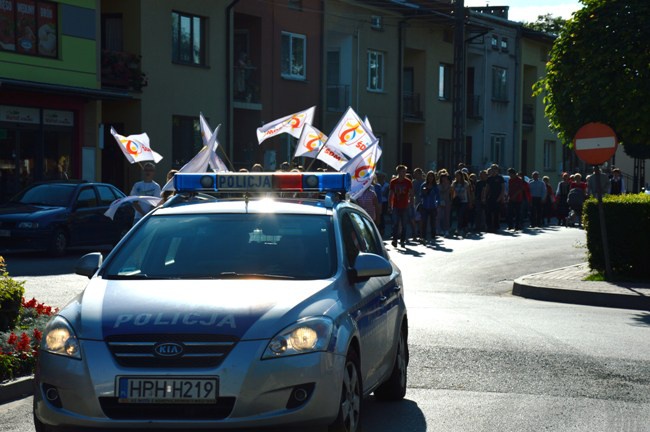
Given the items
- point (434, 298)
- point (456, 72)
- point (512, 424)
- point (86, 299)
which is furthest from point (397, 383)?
point (456, 72)

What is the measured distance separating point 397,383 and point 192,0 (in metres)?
28.5

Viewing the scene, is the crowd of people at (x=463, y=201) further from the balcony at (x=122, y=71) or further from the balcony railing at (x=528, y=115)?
the balcony railing at (x=528, y=115)

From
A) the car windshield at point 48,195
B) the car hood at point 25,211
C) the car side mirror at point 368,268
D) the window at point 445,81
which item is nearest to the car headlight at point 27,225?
the car hood at point 25,211

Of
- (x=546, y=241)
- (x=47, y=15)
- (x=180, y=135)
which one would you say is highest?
(x=47, y=15)

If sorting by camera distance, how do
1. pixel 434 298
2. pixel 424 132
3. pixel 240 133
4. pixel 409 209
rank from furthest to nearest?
pixel 424 132, pixel 240 133, pixel 409 209, pixel 434 298

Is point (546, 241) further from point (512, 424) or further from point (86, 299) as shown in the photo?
point (86, 299)

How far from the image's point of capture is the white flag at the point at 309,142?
1830 cm

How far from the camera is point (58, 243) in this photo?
22.9m

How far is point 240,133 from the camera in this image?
3909 cm

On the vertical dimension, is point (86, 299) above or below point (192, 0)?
below

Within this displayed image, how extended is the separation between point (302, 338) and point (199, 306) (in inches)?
23.0

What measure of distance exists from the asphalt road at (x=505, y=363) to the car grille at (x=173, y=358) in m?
1.93

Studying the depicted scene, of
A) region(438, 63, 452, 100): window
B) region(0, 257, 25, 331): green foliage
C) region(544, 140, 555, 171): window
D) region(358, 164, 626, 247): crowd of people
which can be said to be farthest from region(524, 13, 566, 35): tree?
region(0, 257, 25, 331): green foliage

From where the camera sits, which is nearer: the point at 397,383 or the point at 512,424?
the point at 512,424
